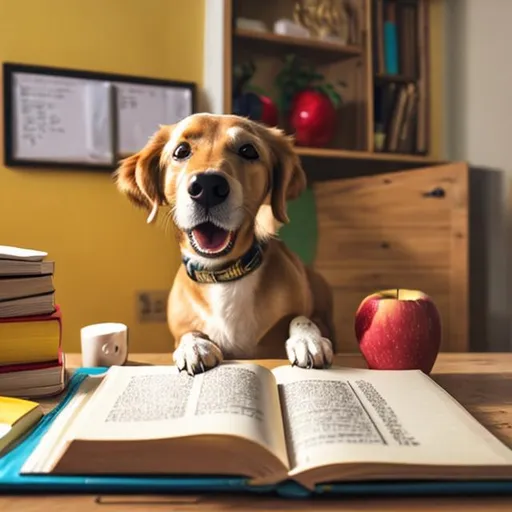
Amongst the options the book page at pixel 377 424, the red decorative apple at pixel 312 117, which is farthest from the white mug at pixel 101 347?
the red decorative apple at pixel 312 117

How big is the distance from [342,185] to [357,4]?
0.71 meters

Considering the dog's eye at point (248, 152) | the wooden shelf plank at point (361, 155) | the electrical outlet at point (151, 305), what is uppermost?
the wooden shelf plank at point (361, 155)

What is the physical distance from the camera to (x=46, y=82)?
5.95 feet

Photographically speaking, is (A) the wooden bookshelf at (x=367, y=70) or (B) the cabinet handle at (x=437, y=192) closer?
(B) the cabinet handle at (x=437, y=192)

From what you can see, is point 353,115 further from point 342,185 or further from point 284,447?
Answer: point 284,447

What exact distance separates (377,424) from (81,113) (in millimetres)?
1575

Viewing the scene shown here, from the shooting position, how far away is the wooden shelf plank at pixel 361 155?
6.34 feet

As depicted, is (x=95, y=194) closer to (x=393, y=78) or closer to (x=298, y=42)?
(x=298, y=42)

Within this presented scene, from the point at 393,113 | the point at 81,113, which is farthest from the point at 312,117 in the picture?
the point at 81,113

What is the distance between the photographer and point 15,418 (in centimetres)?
61

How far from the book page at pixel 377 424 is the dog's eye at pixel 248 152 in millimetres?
355

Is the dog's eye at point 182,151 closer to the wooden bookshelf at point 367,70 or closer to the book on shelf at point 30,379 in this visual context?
the book on shelf at point 30,379

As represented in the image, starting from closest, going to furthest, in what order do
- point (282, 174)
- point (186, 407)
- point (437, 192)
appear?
point (186, 407), point (282, 174), point (437, 192)

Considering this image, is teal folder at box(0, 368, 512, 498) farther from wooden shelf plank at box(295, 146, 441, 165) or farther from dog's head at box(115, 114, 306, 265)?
wooden shelf plank at box(295, 146, 441, 165)
